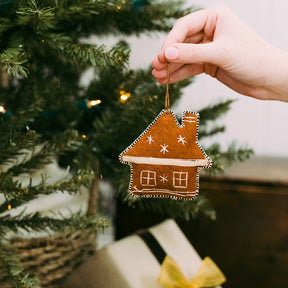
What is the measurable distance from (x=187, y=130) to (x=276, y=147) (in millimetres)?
943

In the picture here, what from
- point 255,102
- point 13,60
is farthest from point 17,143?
point 255,102

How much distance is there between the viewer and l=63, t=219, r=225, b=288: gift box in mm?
711

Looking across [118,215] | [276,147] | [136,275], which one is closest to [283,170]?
[276,147]

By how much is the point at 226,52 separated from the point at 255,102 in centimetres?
83

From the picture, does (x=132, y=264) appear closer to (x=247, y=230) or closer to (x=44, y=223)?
(x=44, y=223)

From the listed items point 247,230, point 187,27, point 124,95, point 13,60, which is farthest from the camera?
point 247,230

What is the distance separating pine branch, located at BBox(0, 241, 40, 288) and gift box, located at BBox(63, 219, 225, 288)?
0.22m

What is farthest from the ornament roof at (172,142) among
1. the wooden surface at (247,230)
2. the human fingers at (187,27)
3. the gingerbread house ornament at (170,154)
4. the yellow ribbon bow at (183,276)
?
the wooden surface at (247,230)

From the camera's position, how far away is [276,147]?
4.29ft

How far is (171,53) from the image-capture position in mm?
466

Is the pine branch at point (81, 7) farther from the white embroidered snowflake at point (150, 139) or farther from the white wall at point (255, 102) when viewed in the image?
the white wall at point (255, 102)

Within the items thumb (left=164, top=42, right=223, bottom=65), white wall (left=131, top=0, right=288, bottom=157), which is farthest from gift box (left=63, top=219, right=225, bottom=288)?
white wall (left=131, top=0, right=288, bottom=157)

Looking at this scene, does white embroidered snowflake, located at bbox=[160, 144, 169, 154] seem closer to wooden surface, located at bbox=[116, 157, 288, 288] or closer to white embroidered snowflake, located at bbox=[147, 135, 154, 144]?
white embroidered snowflake, located at bbox=[147, 135, 154, 144]

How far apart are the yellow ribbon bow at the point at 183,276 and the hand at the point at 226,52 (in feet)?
1.23
